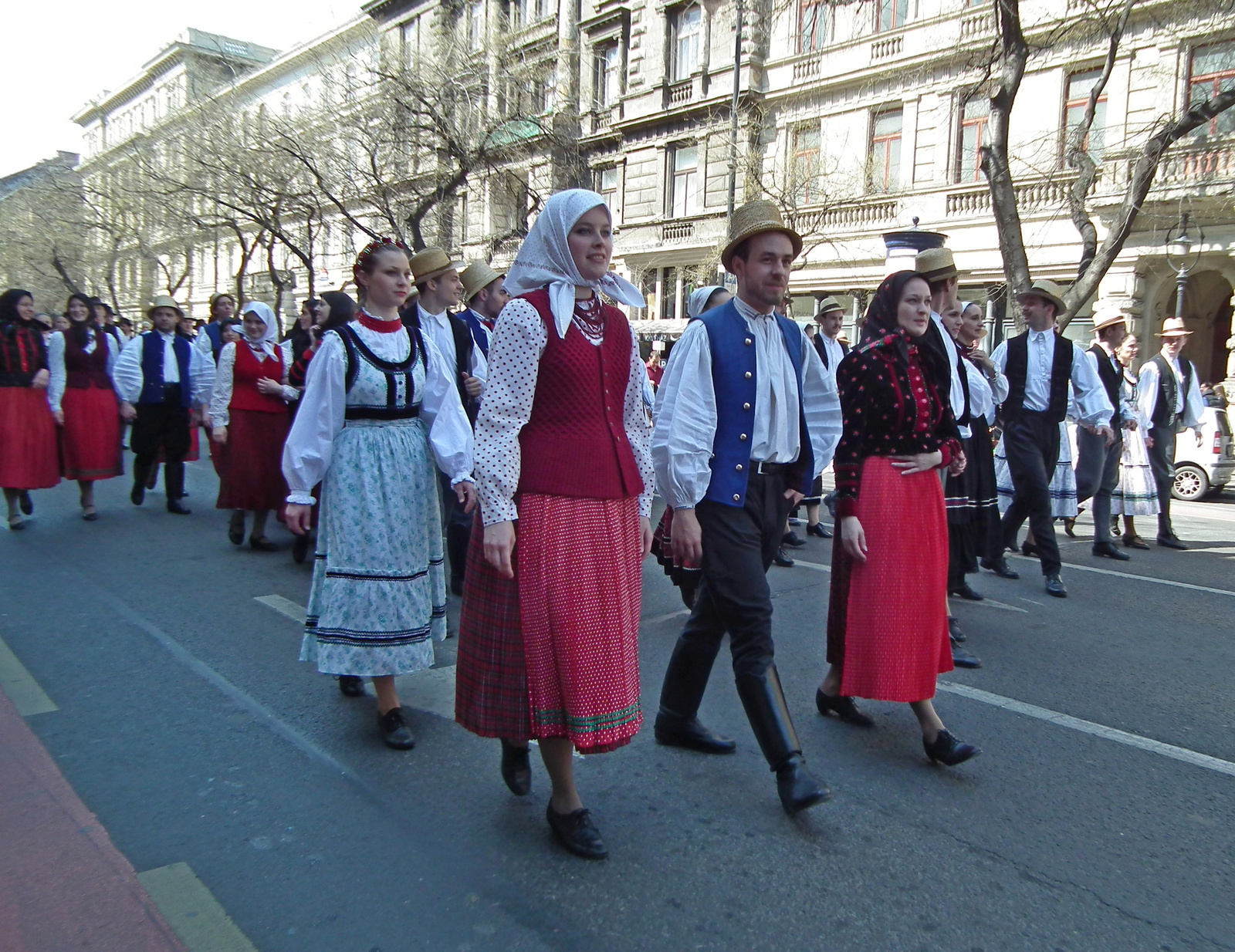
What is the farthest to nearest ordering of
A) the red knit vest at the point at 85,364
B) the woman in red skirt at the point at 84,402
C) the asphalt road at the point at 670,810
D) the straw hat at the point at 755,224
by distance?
the red knit vest at the point at 85,364 → the woman in red skirt at the point at 84,402 → the straw hat at the point at 755,224 → the asphalt road at the point at 670,810

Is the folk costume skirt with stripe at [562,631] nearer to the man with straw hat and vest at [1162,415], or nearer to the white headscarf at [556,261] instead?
the white headscarf at [556,261]

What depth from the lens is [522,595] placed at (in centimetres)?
287

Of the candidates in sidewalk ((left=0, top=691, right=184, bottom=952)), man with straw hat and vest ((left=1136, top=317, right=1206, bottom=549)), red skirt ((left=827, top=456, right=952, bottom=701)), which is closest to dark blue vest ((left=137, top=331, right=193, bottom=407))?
sidewalk ((left=0, top=691, right=184, bottom=952))

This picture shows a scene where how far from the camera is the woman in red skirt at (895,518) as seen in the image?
146 inches

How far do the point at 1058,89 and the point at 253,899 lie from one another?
71.6 ft

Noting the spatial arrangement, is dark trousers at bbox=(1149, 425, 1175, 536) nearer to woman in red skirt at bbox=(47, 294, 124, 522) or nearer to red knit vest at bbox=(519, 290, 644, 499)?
red knit vest at bbox=(519, 290, 644, 499)

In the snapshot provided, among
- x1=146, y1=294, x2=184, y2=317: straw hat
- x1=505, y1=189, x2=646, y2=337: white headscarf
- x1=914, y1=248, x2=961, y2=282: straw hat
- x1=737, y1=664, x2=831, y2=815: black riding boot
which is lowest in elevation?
x1=737, y1=664, x2=831, y2=815: black riding boot

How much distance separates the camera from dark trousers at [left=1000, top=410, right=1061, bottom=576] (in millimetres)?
6926

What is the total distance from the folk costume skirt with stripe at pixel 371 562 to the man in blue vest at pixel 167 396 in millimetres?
6133

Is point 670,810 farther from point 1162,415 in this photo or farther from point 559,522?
point 1162,415

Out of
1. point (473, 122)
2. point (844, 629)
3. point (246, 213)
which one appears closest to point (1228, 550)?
point (844, 629)

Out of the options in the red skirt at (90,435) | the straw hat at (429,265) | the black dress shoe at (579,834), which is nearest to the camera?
the black dress shoe at (579,834)

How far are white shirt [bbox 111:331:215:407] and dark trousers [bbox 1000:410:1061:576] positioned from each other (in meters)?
7.07

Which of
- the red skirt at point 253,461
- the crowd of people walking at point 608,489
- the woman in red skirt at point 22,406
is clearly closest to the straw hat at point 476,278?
the crowd of people walking at point 608,489
